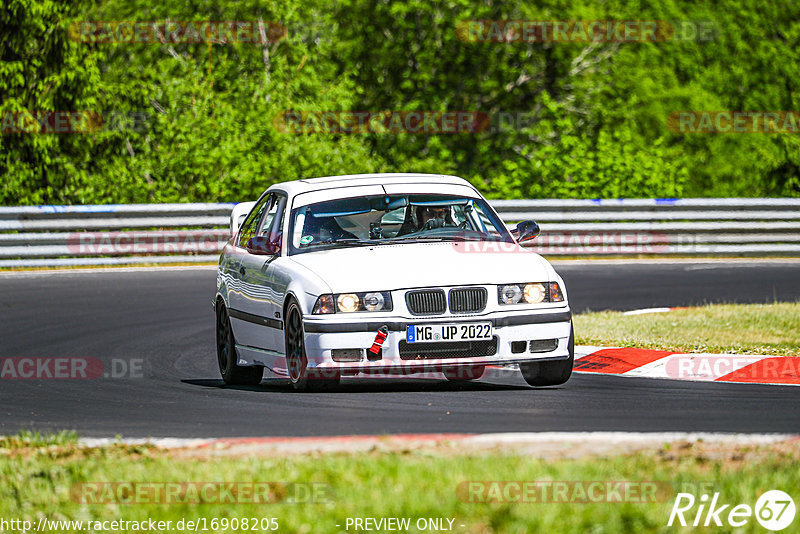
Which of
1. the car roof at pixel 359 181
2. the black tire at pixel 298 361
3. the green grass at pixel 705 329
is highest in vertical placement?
the car roof at pixel 359 181

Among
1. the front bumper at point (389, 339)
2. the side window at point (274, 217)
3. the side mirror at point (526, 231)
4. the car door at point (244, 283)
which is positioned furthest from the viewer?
the side window at point (274, 217)

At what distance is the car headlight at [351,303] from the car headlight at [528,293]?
784 millimetres

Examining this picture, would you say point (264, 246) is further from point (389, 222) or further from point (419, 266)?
point (419, 266)

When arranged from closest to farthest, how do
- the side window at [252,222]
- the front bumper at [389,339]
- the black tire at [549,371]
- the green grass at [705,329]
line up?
the front bumper at [389,339] → the black tire at [549,371] → the side window at [252,222] → the green grass at [705,329]

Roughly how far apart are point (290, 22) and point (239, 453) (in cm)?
2618

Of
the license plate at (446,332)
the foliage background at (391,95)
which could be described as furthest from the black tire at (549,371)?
the foliage background at (391,95)

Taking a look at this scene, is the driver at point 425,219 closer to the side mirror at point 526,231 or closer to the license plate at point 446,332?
the side mirror at point 526,231

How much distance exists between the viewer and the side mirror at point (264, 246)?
1062 centimetres

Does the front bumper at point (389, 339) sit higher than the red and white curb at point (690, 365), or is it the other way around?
the front bumper at point (389, 339)

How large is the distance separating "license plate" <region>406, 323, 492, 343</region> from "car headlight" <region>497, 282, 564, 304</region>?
0.25 meters

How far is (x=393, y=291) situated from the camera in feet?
31.3

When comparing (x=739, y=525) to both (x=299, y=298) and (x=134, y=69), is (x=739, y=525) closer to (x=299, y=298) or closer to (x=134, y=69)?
(x=299, y=298)

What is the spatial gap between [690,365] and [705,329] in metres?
2.35

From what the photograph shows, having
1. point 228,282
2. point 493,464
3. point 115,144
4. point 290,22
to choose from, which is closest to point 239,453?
point 493,464
